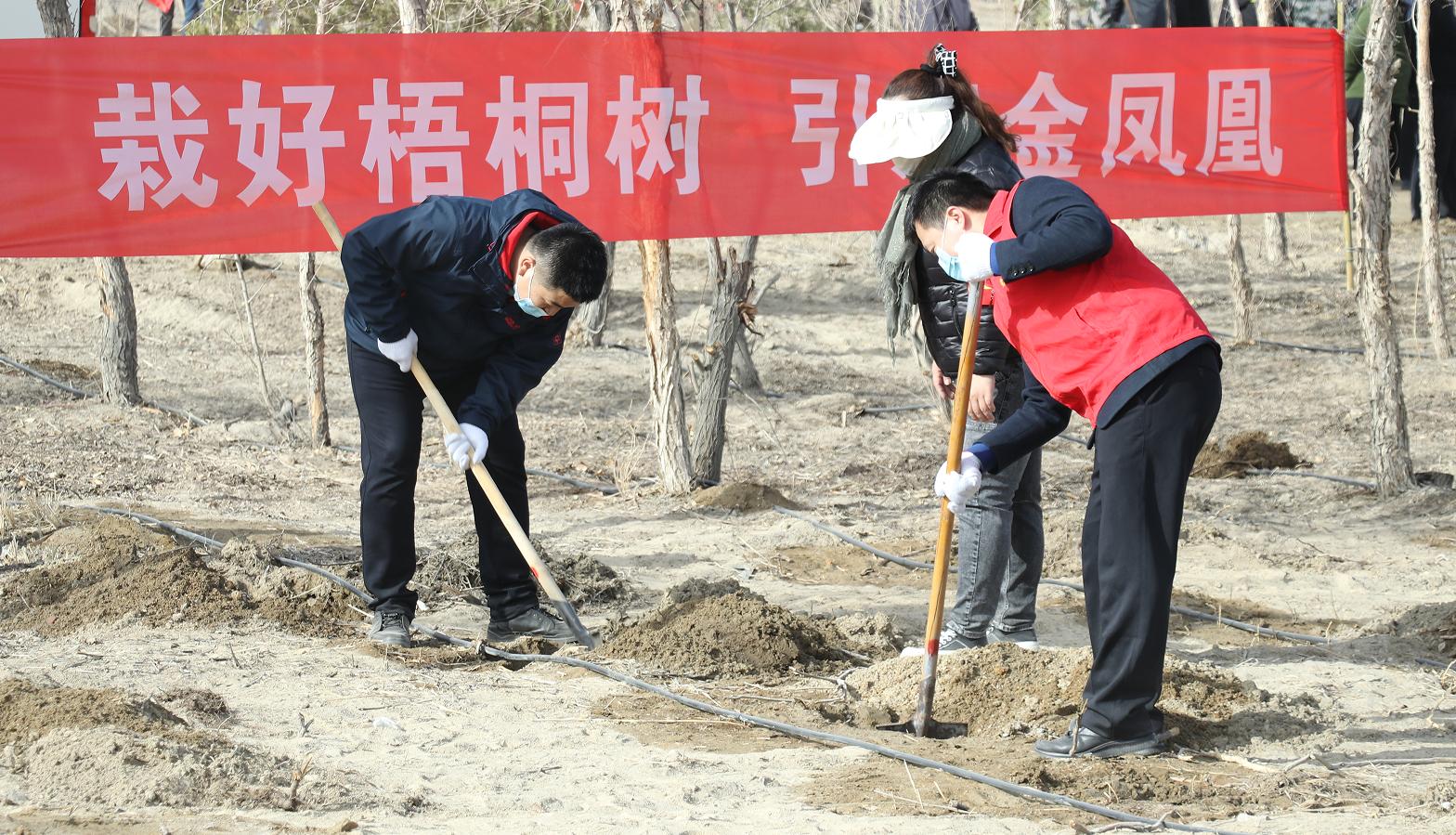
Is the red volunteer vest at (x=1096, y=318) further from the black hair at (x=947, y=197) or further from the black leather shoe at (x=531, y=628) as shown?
the black leather shoe at (x=531, y=628)

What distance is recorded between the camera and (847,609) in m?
5.42

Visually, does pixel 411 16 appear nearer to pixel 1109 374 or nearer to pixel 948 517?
pixel 948 517

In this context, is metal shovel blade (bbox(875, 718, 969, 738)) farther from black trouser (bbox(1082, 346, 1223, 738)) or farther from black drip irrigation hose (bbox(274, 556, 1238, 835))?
black trouser (bbox(1082, 346, 1223, 738))

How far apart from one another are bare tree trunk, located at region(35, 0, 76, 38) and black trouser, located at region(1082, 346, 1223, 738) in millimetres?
7188

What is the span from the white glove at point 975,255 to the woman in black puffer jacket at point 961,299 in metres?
0.49

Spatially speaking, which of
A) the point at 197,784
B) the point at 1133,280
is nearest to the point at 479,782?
the point at 197,784

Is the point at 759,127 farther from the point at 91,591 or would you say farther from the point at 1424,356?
the point at 1424,356

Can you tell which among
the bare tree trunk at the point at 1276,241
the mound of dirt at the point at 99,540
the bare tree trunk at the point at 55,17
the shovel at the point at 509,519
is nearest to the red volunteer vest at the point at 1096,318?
the shovel at the point at 509,519

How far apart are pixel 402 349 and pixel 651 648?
3.91 feet

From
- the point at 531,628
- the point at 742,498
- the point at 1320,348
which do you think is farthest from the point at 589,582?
the point at 1320,348

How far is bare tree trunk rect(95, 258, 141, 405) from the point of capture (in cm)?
868

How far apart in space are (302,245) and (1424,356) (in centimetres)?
847

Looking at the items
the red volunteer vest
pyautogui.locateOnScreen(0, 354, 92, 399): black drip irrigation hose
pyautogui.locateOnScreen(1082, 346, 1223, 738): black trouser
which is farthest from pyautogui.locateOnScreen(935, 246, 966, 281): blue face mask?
pyautogui.locateOnScreen(0, 354, 92, 399): black drip irrigation hose

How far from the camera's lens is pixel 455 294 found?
4.39 m
